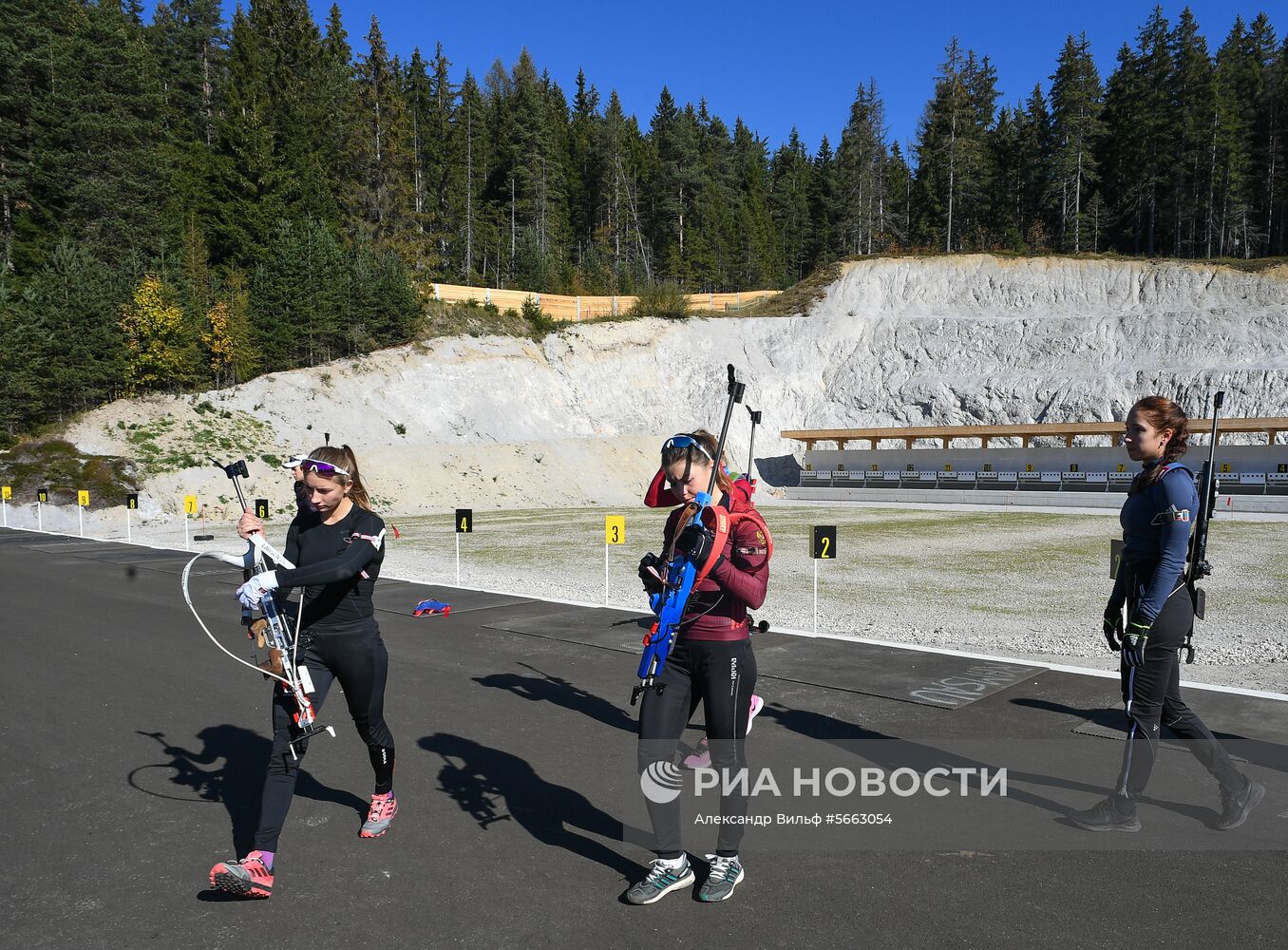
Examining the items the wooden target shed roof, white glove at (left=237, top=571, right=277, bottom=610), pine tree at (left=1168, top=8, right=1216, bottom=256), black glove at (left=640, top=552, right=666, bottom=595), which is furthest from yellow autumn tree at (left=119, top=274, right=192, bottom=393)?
pine tree at (left=1168, top=8, right=1216, bottom=256)

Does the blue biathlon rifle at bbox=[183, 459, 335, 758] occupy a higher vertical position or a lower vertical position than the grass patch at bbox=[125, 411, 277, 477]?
lower

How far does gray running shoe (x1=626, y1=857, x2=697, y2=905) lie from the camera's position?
3582mm

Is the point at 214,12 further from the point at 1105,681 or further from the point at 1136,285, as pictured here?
the point at 1105,681

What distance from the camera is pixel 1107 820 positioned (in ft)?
13.9

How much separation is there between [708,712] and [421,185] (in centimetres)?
7821

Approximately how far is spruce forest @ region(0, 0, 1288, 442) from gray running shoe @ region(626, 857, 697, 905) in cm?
4114

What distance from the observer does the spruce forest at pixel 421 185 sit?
41.9m

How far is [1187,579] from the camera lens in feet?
14.2

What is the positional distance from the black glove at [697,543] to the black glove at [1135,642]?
2.36m

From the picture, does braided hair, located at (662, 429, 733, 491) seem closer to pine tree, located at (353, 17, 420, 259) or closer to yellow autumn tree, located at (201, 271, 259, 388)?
yellow autumn tree, located at (201, 271, 259, 388)

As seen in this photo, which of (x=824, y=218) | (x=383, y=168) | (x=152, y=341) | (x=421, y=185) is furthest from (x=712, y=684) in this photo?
(x=824, y=218)

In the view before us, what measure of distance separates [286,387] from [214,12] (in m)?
58.0

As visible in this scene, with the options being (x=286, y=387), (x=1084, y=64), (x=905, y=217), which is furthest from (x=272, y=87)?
(x=1084, y=64)

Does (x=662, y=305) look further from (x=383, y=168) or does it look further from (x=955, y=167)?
(x=955, y=167)
